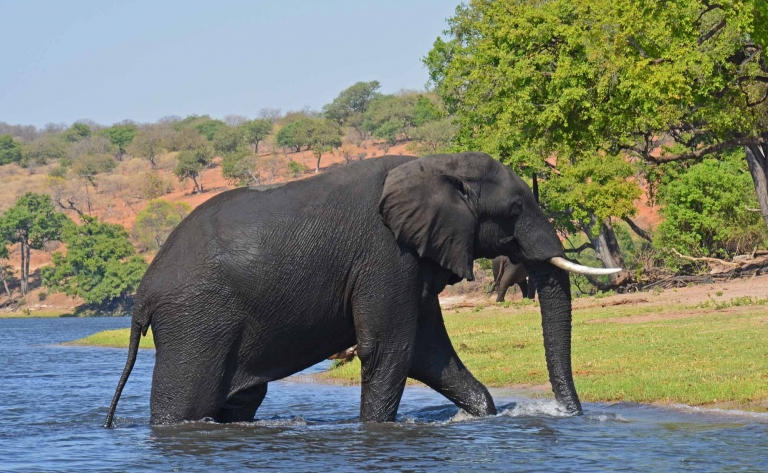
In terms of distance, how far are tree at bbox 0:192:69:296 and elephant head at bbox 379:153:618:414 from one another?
288ft

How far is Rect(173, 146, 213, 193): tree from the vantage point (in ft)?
378

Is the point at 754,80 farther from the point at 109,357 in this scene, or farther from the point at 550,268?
the point at 109,357

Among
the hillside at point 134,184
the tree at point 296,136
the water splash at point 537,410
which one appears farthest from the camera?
the tree at point 296,136

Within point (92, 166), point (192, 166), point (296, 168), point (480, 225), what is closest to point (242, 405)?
point (480, 225)

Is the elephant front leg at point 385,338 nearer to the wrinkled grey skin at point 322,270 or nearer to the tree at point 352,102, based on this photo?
the wrinkled grey skin at point 322,270

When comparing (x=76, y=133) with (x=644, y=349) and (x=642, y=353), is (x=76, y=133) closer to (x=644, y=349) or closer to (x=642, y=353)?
(x=644, y=349)

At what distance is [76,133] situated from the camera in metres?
166

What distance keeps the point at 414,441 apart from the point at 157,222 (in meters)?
87.9

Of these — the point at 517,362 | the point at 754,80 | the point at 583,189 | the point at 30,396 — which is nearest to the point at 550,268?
the point at 517,362

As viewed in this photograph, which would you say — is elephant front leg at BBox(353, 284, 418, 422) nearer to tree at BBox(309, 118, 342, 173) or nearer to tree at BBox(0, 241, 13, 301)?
tree at BBox(0, 241, 13, 301)

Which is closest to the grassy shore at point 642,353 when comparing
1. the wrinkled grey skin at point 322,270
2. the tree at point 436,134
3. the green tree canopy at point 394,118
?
the wrinkled grey skin at point 322,270

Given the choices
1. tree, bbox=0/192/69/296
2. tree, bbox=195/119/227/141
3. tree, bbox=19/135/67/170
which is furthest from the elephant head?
tree, bbox=195/119/227/141

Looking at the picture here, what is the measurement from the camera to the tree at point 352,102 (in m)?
139

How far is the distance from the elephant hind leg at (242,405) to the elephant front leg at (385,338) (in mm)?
1373
